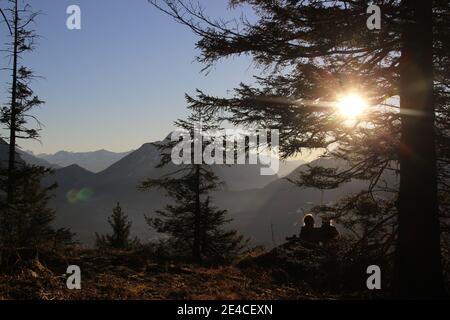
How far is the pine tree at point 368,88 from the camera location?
7457 mm

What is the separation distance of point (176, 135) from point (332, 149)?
1429 centimetres

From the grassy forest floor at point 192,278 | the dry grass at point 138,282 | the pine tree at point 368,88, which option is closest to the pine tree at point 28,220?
the grassy forest floor at point 192,278

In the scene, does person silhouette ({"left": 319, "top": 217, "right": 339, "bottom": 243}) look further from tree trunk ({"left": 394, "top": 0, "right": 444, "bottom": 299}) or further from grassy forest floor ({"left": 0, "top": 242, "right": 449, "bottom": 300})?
tree trunk ({"left": 394, "top": 0, "right": 444, "bottom": 299})

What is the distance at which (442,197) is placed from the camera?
11.7 m

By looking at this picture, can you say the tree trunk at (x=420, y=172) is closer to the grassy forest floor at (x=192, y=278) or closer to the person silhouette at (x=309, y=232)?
the grassy forest floor at (x=192, y=278)

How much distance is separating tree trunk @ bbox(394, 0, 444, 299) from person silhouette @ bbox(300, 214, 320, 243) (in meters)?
5.18

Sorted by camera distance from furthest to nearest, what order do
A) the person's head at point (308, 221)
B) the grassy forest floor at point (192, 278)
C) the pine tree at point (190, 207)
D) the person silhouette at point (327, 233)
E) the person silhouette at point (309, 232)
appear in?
the pine tree at point (190, 207)
the person's head at point (308, 221)
the person silhouette at point (309, 232)
the person silhouette at point (327, 233)
the grassy forest floor at point (192, 278)

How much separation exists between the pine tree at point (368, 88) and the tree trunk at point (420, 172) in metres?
0.02

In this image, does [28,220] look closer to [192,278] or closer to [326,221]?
[192,278]

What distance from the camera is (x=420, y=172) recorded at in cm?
752

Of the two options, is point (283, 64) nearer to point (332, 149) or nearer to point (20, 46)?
point (332, 149)

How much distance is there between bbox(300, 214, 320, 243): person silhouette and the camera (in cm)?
1284
